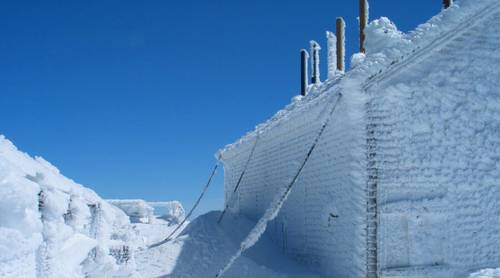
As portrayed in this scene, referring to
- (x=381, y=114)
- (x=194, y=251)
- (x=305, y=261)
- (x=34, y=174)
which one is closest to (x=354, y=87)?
(x=381, y=114)

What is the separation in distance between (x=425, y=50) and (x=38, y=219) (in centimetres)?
739

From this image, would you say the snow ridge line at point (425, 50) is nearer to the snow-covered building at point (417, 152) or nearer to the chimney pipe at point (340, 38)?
the snow-covered building at point (417, 152)

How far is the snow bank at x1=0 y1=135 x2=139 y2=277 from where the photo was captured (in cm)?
276

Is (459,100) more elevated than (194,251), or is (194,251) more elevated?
(459,100)

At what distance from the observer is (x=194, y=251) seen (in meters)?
11.1

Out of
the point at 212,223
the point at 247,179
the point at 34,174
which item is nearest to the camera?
the point at 34,174

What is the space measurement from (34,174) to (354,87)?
6.01m

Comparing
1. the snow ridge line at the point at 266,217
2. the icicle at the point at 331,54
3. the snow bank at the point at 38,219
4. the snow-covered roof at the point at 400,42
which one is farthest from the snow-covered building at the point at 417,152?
the icicle at the point at 331,54

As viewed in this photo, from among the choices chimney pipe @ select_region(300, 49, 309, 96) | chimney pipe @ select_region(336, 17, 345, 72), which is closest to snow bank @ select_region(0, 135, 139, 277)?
chimney pipe @ select_region(336, 17, 345, 72)

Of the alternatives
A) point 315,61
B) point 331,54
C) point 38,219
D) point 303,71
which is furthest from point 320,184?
point 303,71

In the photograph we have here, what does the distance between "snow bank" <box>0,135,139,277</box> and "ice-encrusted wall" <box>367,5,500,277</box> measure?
5.50m

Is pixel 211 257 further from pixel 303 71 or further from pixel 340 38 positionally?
pixel 303 71

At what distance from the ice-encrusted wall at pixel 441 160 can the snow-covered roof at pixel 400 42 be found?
122mm

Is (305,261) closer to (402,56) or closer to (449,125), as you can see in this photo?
(449,125)
